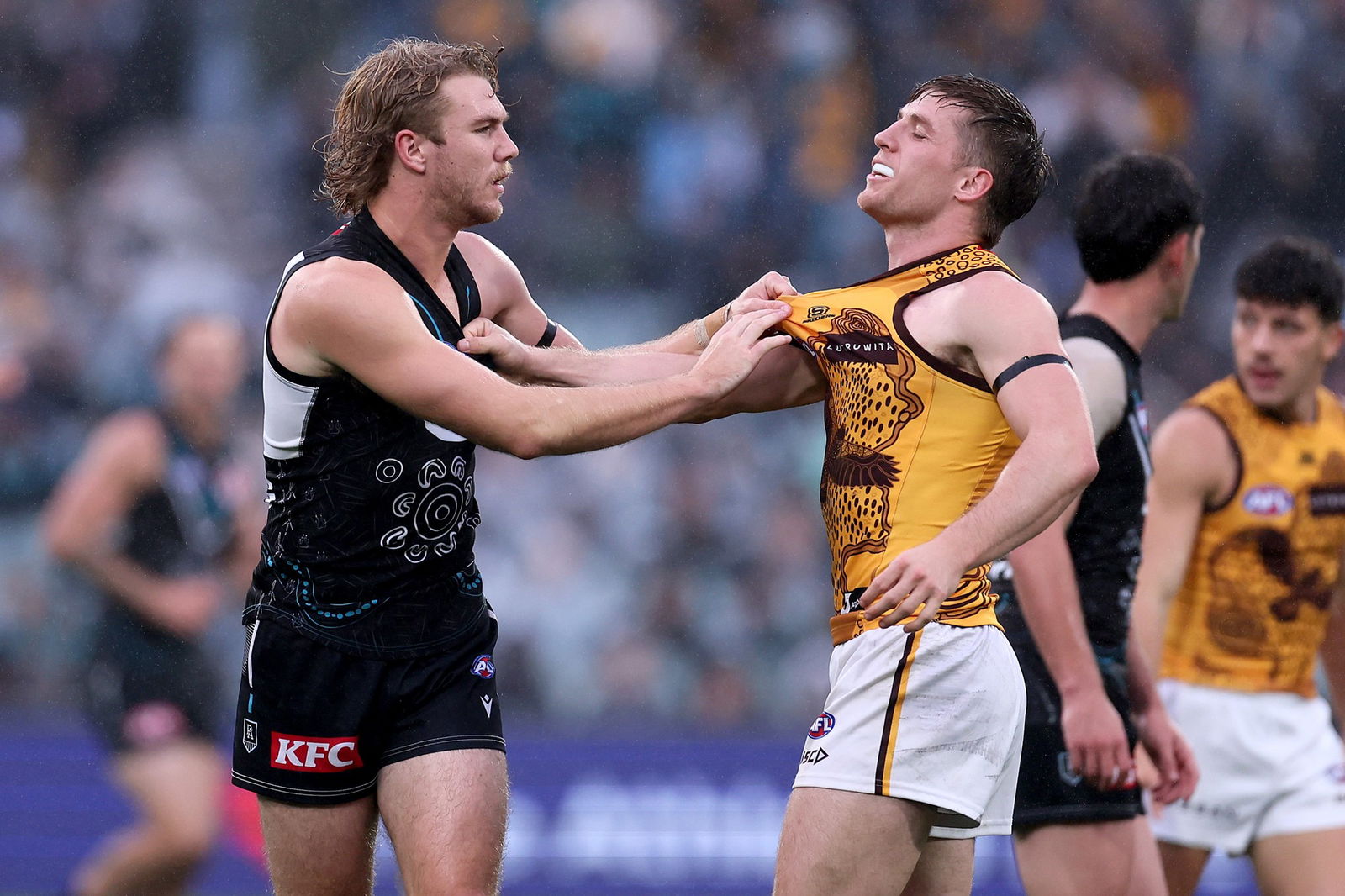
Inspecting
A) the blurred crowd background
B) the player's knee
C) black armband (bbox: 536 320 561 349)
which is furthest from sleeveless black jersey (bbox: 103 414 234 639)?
black armband (bbox: 536 320 561 349)

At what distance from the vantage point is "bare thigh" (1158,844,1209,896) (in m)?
4.91

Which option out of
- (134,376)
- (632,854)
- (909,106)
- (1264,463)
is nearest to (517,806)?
(632,854)

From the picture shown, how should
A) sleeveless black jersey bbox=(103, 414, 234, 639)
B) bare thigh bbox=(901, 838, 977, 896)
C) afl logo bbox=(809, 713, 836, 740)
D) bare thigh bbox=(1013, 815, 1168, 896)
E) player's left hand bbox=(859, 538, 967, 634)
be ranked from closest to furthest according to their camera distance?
player's left hand bbox=(859, 538, 967, 634), afl logo bbox=(809, 713, 836, 740), bare thigh bbox=(901, 838, 977, 896), bare thigh bbox=(1013, 815, 1168, 896), sleeveless black jersey bbox=(103, 414, 234, 639)

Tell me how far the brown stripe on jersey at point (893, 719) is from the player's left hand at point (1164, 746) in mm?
1596

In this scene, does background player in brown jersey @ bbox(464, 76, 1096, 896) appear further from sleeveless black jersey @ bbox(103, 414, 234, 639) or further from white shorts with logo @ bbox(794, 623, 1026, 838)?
sleeveless black jersey @ bbox(103, 414, 234, 639)

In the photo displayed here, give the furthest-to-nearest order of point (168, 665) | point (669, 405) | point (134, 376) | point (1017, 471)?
point (134, 376), point (168, 665), point (669, 405), point (1017, 471)

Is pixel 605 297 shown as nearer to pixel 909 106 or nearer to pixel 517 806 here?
pixel 517 806

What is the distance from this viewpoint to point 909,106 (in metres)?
3.53

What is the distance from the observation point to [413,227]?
12.3 ft

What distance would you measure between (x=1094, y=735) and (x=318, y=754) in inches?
77.1

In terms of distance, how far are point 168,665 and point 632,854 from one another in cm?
254

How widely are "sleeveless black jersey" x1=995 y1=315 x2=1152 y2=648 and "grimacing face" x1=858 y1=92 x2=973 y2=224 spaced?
1.06 meters

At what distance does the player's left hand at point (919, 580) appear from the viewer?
9.37ft

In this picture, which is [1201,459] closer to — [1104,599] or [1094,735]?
[1104,599]
